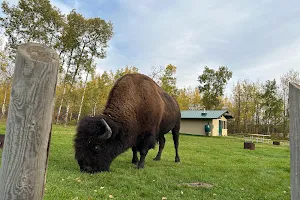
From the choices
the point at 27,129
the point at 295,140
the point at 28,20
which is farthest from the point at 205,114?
the point at 27,129

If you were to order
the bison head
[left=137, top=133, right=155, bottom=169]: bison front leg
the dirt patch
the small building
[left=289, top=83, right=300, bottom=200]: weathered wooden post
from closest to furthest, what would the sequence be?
[left=289, top=83, right=300, bottom=200]: weathered wooden post < the dirt patch < the bison head < [left=137, top=133, right=155, bottom=169]: bison front leg < the small building

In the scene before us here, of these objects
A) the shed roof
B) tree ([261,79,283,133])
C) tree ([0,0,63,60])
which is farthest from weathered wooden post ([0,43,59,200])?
tree ([261,79,283,133])

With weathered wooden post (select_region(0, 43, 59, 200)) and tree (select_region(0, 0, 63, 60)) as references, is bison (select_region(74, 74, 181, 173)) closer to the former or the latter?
weathered wooden post (select_region(0, 43, 59, 200))

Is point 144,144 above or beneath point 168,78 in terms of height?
beneath

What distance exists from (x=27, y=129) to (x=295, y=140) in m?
1.63

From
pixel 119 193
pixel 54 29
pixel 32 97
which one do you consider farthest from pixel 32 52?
pixel 54 29

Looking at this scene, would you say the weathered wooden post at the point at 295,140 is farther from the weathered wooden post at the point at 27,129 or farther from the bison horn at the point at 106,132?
the bison horn at the point at 106,132

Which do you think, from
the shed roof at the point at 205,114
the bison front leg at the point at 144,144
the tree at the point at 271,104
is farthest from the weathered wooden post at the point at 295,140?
the tree at the point at 271,104

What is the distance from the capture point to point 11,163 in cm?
148

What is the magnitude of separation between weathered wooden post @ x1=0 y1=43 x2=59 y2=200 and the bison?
4.35 m

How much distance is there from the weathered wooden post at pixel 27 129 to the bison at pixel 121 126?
4348mm

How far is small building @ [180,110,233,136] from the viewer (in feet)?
114

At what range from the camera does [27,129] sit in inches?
58.9

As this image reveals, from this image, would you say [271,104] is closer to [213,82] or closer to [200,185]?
[213,82]
